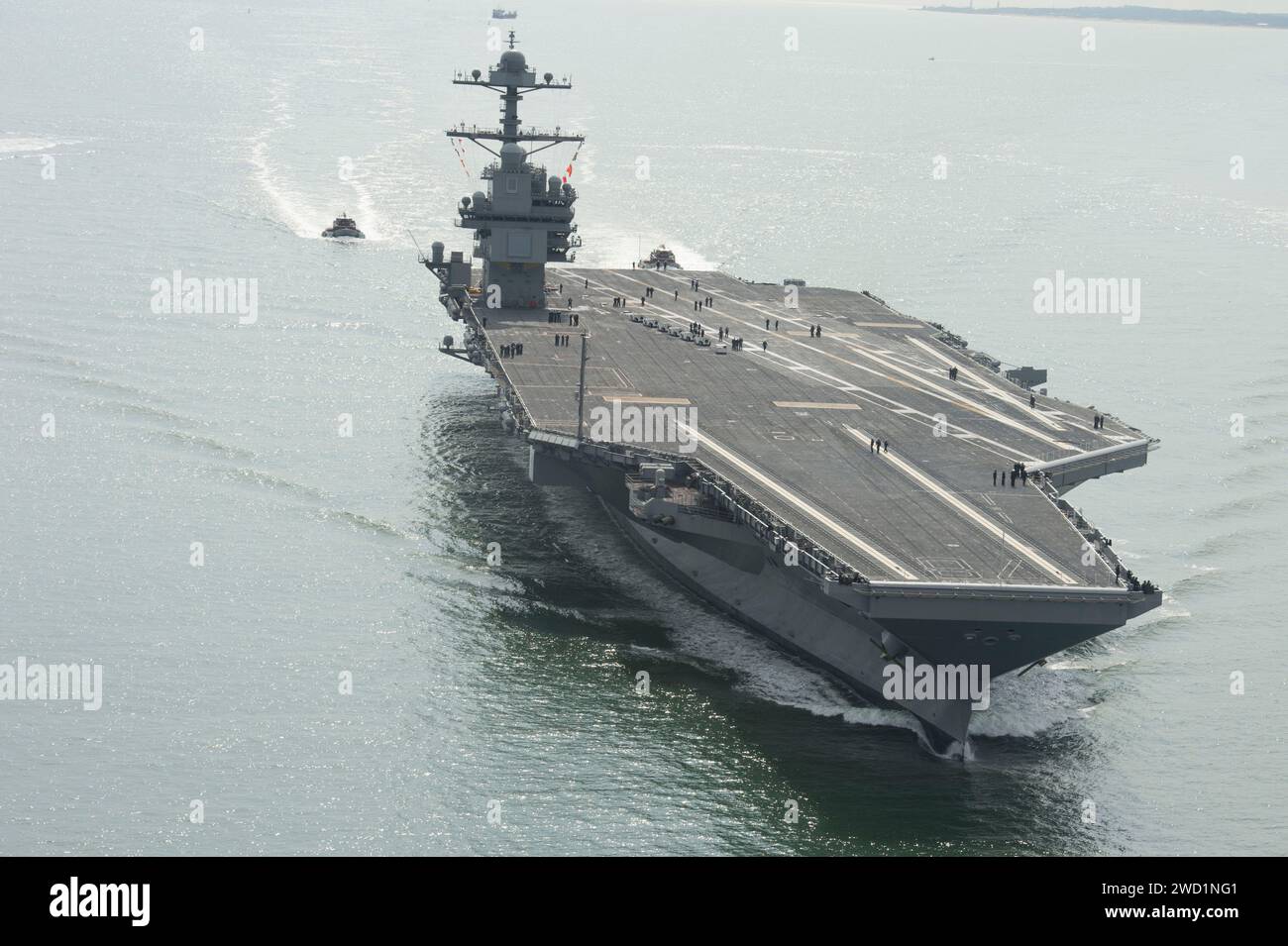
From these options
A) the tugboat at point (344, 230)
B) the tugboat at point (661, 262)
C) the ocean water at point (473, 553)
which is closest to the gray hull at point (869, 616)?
the ocean water at point (473, 553)

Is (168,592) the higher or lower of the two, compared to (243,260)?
lower

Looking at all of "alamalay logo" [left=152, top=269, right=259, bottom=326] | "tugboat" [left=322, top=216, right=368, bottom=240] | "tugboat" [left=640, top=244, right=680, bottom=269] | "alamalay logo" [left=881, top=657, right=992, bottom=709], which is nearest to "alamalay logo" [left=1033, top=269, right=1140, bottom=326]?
"tugboat" [left=640, top=244, right=680, bottom=269]

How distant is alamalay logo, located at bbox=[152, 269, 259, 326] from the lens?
230 feet

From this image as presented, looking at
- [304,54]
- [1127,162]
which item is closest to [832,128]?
[1127,162]

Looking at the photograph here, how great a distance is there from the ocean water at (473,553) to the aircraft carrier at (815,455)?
1788 millimetres

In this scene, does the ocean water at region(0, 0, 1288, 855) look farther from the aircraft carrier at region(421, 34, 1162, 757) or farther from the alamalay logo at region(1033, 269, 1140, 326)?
the aircraft carrier at region(421, 34, 1162, 757)

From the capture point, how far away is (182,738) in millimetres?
34781

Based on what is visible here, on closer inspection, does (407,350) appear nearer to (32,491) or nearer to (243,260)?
(243,260)

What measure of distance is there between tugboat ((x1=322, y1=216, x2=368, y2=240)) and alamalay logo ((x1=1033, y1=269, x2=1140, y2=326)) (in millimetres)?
33100

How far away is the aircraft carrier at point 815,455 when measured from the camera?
119 feet

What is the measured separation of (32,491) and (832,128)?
10070 cm

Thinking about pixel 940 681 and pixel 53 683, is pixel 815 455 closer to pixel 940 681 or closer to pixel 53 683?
pixel 940 681

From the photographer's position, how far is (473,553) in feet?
154

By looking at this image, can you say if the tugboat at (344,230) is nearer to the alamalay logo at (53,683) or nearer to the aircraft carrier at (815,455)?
the aircraft carrier at (815,455)
